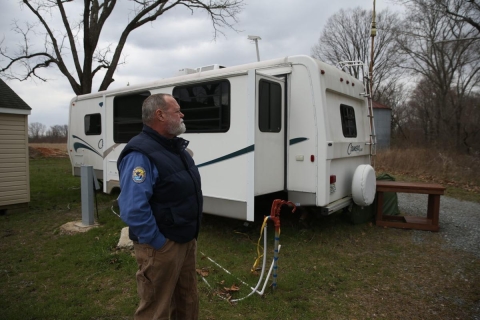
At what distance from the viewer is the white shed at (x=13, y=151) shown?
7.67m

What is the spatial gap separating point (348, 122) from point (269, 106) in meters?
1.76

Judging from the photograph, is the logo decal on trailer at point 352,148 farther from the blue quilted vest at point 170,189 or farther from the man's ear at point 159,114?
the man's ear at point 159,114

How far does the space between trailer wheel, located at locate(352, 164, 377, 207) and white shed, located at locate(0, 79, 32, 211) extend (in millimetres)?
7307

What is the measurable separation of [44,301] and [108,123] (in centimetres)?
444

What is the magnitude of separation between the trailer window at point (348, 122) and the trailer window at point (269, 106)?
126 cm

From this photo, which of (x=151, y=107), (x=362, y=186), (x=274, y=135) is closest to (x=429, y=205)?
(x=362, y=186)

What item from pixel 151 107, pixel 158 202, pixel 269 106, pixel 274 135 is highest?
pixel 269 106

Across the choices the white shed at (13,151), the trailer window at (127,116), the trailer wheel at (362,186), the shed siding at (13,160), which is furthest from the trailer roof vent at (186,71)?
the shed siding at (13,160)

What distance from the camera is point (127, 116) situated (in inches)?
273

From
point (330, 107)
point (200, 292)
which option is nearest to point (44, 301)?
point (200, 292)

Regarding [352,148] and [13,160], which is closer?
[352,148]

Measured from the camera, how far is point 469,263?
15.3ft

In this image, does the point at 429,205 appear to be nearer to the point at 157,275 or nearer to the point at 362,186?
the point at 362,186

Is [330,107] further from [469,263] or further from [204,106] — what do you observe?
[469,263]
